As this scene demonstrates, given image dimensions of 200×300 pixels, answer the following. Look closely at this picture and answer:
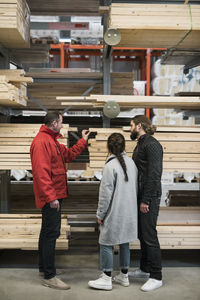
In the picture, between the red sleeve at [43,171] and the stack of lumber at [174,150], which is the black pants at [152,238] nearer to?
the stack of lumber at [174,150]

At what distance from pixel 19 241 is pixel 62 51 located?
6.56 m

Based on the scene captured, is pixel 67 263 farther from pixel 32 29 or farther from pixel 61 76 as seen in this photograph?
pixel 32 29

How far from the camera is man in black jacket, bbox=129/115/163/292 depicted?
3.92 metres

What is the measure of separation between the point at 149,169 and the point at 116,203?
0.55 meters

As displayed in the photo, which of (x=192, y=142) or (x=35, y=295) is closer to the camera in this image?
(x=35, y=295)

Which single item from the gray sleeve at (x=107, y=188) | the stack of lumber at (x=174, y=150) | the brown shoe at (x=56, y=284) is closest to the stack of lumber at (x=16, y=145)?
the stack of lumber at (x=174, y=150)

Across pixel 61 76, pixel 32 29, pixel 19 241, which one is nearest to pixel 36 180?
pixel 19 241

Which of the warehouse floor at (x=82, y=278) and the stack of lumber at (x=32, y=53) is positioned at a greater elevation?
the stack of lumber at (x=32, y=53)

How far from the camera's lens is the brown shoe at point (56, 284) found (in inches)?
159

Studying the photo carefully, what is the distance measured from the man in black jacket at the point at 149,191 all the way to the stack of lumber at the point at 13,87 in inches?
63.1

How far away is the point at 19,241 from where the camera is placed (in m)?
4.57

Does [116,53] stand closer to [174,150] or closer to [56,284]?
[174,150]

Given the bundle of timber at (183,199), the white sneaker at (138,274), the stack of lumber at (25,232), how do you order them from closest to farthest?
1. the white sneaker at (138,274)
2. the stack of lumber at (25,232)
3. the bundle of timber at (183,199)

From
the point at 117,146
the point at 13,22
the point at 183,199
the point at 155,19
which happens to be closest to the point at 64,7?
the point at 13,22
